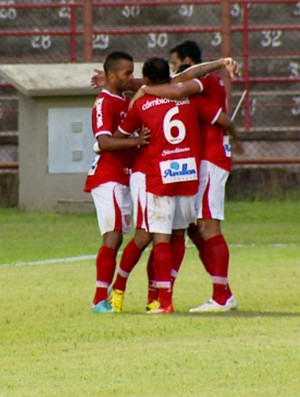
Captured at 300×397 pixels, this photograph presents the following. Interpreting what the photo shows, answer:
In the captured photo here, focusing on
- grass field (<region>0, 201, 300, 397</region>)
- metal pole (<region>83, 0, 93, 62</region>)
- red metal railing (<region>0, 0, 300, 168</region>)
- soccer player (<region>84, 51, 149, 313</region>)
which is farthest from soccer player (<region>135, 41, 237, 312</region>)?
red metal railing (<region>0, 0, 300, 168</region>)

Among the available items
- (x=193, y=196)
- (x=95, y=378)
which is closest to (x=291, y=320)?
(x=193, y=196)

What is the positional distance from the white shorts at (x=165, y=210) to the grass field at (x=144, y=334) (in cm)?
60

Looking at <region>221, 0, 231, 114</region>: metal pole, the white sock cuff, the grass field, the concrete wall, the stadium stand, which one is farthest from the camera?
the stadium stand

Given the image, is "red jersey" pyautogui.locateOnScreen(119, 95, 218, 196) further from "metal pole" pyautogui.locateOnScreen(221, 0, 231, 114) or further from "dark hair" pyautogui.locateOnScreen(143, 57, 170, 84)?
"metal pole" pyautogui.locateOnScreen(221, 0, 231, 114)

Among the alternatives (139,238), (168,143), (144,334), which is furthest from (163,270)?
(144,334)

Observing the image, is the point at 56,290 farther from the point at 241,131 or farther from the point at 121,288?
the point at 241,131

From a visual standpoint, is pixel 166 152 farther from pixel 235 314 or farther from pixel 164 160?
pixel 235 314

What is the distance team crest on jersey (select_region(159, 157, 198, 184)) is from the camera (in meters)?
9.80

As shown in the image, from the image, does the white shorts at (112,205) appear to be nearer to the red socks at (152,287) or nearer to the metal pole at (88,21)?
the red socks at (152,287)

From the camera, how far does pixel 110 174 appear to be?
1008 cm

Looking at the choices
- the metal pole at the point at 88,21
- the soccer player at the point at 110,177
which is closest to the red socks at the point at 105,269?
the soccer player at the point at 110,177

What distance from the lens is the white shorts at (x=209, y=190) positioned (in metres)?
10.1

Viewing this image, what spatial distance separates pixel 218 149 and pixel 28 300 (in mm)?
1935

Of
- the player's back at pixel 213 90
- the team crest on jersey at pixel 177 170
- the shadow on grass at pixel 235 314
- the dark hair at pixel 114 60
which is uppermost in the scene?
the dark hair at pixel 114 60
